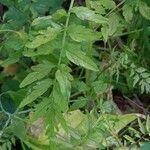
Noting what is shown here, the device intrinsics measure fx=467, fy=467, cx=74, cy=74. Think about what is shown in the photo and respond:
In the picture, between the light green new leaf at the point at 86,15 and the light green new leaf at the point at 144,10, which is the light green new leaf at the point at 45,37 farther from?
the light green new leaf at the point at 144,10

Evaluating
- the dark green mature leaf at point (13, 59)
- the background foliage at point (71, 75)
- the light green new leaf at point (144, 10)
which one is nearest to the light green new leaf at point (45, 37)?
the background foliage at point (71, 75)

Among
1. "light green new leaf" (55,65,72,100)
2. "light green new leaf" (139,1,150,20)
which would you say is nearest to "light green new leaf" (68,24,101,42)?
"light green new leaf" (55,65,72,100)

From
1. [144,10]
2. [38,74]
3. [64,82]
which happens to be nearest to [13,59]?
[38,74]

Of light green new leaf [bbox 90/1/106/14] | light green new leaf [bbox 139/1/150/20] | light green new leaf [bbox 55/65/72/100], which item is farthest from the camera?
light green new leaf [bbox 139/1/150/20]

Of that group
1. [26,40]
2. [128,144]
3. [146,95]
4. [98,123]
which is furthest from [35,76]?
[146,95]

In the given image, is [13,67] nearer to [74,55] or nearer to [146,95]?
[146,95]

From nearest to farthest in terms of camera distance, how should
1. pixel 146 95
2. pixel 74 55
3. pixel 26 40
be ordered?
1. pixel 74 55
2. pixel 26 40
3. pixel 146 95

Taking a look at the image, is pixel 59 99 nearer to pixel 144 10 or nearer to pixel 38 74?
pixel 38 74

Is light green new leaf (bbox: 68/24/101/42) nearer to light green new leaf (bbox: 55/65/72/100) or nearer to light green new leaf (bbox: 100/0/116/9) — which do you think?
light green new leaf (bbox: 55/65/72/100)

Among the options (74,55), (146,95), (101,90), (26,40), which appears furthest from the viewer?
(146,95)
